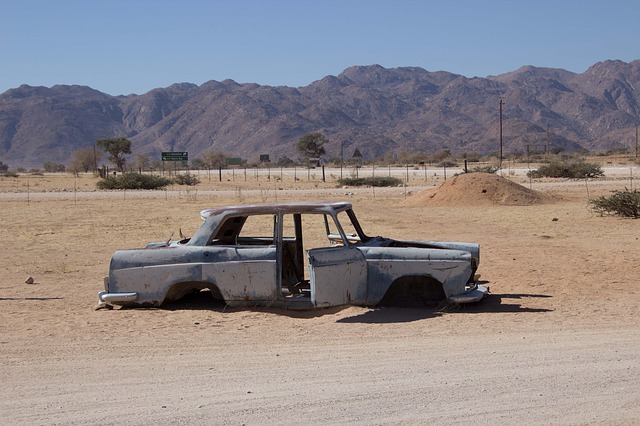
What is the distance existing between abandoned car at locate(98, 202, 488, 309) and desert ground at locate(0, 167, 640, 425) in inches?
8.9

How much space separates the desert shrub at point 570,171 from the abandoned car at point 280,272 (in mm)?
44721

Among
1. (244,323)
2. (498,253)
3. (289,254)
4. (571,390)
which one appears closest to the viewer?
(571,390)

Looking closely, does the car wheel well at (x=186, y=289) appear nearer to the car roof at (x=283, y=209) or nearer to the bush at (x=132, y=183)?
the car roof at (x=283, y=209)

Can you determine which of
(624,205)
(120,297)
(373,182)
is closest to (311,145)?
(373,182)

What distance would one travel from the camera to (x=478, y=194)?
103ft

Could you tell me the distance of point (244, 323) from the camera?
1009 cm

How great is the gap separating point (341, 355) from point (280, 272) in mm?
2345

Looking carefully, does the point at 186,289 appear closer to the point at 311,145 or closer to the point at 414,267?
the point at 414,267

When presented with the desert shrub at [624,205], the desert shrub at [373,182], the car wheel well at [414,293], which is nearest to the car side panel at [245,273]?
the car wheel well at [414,293]

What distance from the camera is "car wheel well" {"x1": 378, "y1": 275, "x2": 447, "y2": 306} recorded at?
10.8 metres

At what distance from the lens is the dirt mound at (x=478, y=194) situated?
30844 millimetres

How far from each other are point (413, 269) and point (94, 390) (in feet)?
14.6

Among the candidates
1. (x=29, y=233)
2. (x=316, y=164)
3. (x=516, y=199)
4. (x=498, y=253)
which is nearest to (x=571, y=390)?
(x=498, y=253)

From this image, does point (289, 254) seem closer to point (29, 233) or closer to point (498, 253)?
point (498, 253)
